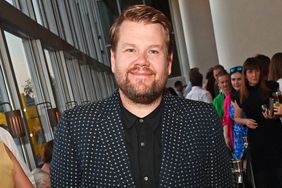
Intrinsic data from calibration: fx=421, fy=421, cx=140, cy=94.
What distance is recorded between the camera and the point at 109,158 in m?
1.46

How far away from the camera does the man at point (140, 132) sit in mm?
1427

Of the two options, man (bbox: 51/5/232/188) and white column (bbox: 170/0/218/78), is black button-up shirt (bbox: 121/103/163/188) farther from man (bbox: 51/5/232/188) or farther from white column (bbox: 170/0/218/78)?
white column (bbox: 170/0/218/78)

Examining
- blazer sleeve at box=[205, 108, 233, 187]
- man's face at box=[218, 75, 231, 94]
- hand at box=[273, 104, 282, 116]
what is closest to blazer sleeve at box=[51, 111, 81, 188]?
blazer sleeve at box=[205, 108, 233, 187]

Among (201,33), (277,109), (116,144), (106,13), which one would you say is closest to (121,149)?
(116,144)

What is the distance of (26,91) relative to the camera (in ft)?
20.0

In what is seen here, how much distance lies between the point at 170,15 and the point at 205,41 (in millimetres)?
5673

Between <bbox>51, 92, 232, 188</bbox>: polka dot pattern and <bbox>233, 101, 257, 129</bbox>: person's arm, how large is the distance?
1.99 metres

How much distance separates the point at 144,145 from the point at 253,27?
17.2ft

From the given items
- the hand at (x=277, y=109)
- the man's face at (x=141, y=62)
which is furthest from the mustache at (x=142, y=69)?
the hand at (x=277, y=109)

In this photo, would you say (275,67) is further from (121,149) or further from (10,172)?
→ (10,172)

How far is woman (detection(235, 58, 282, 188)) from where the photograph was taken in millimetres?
3414

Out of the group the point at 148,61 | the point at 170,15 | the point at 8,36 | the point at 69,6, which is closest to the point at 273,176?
the point at 148,61

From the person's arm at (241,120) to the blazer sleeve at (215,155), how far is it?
197 cm

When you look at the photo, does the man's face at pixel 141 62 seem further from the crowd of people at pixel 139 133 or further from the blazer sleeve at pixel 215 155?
the blazer sleeve at pixel 215 155
